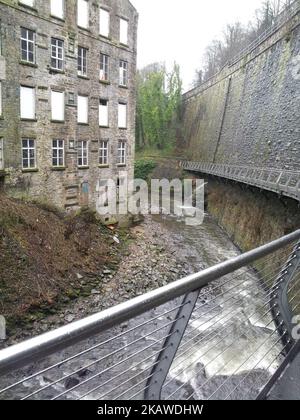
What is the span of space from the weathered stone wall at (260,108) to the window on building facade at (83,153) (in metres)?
10.1

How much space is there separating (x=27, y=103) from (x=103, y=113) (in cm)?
471

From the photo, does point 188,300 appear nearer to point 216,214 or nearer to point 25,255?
point 25,255

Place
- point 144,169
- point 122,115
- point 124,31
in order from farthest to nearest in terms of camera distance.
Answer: point 144,169
point 122,115
point 124,31

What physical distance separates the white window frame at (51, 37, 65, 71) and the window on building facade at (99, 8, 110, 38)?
289 centimetres

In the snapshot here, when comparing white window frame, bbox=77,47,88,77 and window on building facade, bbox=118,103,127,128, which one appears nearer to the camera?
white window frame, bbox=77,47,88,77

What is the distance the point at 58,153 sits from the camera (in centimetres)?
1698

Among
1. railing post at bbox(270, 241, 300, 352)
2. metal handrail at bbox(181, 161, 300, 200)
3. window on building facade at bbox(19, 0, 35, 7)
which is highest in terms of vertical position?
window on building facade at bbox(19, 0, 35, 7)

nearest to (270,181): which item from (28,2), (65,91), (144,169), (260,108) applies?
(260,108)

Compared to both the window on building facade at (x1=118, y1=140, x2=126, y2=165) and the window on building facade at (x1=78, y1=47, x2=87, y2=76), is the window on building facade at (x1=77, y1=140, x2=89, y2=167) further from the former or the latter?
the window on building facade at (x1=78, y1=47, x2=87, y2=76)

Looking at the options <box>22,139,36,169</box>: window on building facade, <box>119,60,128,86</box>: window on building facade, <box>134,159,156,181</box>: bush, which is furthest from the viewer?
<box>134,159,156,181</box>: bush

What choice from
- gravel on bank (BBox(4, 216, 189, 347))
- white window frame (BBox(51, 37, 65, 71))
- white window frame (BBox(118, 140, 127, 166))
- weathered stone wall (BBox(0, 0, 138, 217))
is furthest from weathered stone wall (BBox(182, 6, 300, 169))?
white window frame (BBox(51, 37, 65, 71))

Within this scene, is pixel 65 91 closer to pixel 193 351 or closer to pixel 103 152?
pixel 103 152

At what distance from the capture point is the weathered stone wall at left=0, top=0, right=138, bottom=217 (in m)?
14.6
